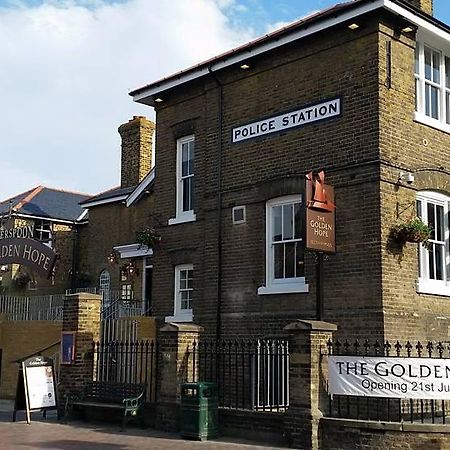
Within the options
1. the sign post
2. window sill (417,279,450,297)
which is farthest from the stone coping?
window sill (417,279,450,297)

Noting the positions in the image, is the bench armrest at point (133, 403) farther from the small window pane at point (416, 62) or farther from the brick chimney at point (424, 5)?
the brick chimney at point (424, 5)

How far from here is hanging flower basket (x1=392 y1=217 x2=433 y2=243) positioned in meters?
13.1

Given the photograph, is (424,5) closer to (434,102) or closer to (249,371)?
(434,102)

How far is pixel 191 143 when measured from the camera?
17.9 meters

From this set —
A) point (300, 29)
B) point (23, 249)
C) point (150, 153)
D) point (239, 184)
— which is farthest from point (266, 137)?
point (150, 153)

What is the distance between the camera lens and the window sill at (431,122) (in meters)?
14.3

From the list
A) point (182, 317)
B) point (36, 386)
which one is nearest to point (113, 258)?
point (182, 317)

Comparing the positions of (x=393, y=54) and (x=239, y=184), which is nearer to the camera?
(x=393, y=54)

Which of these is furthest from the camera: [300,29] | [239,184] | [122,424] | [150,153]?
[150,153]

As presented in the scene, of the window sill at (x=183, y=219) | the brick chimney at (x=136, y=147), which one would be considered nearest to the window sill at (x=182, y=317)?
the window sill at (x=183, y=219)

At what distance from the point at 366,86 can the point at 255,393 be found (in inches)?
253

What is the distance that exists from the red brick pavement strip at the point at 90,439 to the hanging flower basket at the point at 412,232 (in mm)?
4572

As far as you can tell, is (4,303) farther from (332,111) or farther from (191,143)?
(332,111)

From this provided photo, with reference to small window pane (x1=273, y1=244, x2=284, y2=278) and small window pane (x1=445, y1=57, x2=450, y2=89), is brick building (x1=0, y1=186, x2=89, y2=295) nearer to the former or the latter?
small window pane (x1=273, y1=244, x2=284, y2=278)
